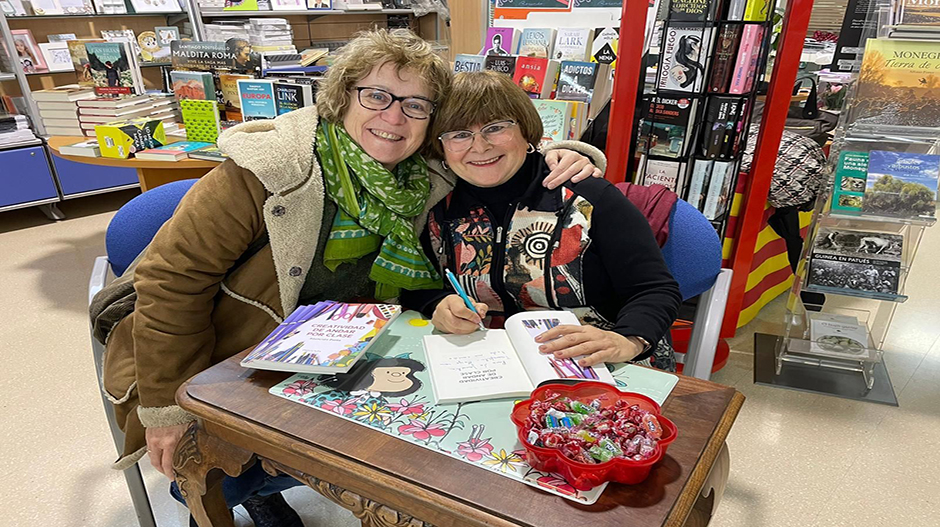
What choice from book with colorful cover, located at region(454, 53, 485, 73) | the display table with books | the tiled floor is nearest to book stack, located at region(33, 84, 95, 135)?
the tiled floor

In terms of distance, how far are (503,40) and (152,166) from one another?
5.76ft

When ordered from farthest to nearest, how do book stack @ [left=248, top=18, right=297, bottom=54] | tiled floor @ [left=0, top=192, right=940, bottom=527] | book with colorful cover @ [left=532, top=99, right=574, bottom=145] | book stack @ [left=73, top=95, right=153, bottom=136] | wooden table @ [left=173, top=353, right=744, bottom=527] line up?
book stack @ [left=248, top=18, right=297, bottom=54]
book stack @ [left=73, top=95, right=153, bottom=136]
book with colorful cover @ [left=532, top=99, right=574, bottom=145]
tiled floor @ [left=0, top=192, right=940, bottom=527]
wooden table @ [left=173, top=353, right=744, bottom=527]

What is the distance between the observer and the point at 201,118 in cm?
304

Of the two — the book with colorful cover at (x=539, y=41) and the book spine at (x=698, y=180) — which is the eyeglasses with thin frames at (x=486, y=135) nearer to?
the book spine at (x=698, y=180)

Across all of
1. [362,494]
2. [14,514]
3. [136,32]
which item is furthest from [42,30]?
[362,494]

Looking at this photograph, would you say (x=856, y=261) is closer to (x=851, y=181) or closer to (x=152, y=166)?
(x=851, y=181)

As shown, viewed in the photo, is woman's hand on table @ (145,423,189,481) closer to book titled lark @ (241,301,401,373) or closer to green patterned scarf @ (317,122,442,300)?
book titled lark @ (241,301,401,373)

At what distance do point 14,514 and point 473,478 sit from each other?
1807mm

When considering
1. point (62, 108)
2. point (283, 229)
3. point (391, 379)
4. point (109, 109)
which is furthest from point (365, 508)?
point (62, 108)

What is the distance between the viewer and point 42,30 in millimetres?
4383

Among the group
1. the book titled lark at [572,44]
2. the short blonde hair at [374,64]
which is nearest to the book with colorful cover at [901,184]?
the book titled lark at [572,44]

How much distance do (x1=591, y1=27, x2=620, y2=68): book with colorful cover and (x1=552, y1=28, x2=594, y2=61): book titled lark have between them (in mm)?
67

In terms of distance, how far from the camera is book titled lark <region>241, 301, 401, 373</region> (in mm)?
1086

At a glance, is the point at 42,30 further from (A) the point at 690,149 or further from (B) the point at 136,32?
(A) the point at 690,149
